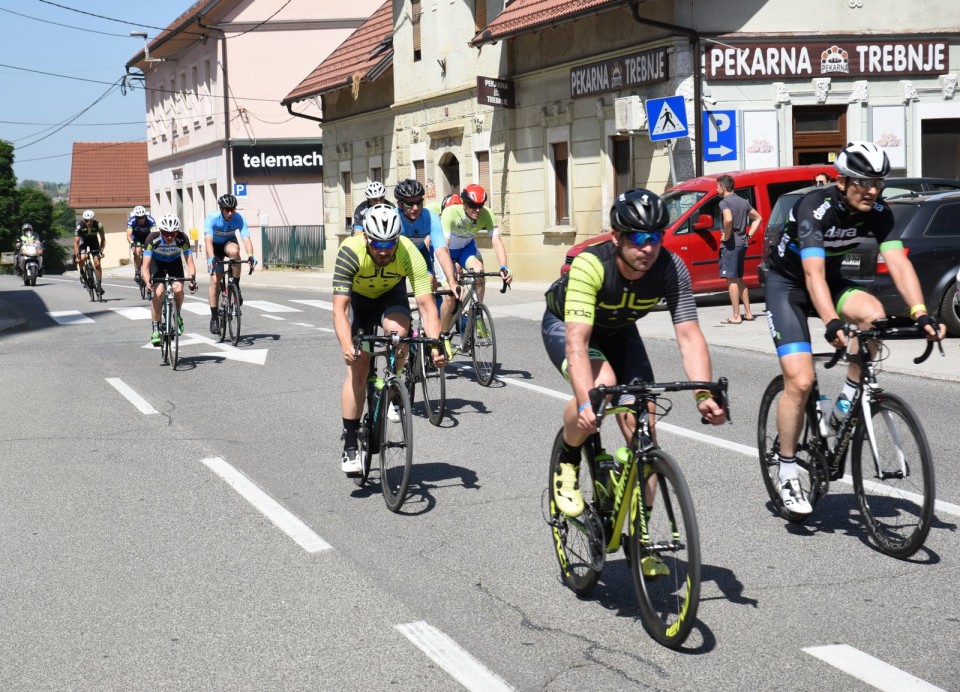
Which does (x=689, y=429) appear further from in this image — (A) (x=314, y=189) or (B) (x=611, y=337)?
(A) (x=314, y=189)

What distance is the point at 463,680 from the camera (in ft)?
14.5

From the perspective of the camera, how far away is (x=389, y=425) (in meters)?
7.28

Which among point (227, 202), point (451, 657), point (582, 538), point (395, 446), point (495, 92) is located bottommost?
point (451, 657)

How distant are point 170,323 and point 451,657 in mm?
10533

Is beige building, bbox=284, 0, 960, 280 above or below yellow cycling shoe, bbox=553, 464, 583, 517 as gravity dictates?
above

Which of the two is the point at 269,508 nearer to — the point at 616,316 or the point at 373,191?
the point at 616,316

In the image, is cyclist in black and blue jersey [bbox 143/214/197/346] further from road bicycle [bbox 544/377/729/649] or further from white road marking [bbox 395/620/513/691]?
road bicycle [bbox 544/377/729/649]

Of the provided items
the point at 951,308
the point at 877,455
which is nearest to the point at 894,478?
the point at 877,455

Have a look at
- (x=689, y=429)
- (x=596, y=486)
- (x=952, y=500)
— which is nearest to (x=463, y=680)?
(x=596, y=486)

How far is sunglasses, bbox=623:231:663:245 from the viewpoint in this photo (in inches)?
191

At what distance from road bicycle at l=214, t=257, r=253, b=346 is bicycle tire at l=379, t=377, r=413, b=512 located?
29.8 ft

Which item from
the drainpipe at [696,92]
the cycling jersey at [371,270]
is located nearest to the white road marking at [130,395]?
the cycling jersey at [371,270]

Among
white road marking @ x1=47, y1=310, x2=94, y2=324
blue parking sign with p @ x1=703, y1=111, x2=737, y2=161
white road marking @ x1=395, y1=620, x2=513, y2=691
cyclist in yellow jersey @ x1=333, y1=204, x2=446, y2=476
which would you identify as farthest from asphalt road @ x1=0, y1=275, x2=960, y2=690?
blue parking sign with p @ x1=703, y1=111, x2=737, y2=161

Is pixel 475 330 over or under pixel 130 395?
over
